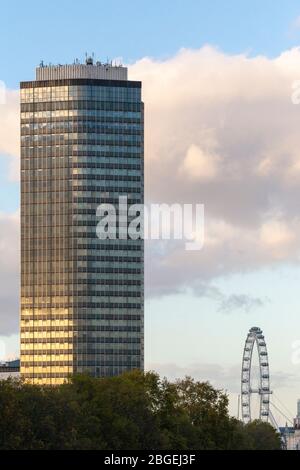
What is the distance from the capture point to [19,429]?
14062cm

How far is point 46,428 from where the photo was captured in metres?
149
